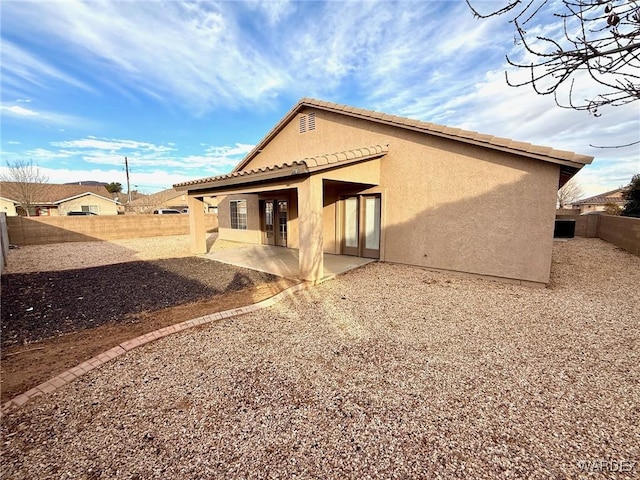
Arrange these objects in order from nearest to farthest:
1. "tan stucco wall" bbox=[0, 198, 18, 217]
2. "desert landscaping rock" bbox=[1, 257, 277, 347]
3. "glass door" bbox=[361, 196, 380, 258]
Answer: "desert landscaping rock" bbox=[1, 257, 277, 347]
"glass door" bbox=[361, 196, 380, 258]
"tan stucco wall" bbox=[0, 198, 18, 217]

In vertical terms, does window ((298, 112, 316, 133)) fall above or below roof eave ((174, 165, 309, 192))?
above

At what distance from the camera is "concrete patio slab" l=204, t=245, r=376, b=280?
8.61 m

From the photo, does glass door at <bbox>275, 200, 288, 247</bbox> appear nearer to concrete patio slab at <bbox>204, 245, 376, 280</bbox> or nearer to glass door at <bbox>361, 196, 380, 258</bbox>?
concrete patio slab at <bbox>204, 245, 376, 280</bbox>

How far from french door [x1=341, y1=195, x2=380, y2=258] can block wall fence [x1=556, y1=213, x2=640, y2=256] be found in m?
11.2

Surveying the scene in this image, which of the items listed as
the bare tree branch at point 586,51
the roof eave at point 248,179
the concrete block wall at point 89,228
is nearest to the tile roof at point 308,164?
the roof eave at point 248,179

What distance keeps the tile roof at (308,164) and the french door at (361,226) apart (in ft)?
5.46

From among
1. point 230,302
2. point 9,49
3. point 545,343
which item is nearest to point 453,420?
point 545,343

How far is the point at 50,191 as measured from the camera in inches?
1417

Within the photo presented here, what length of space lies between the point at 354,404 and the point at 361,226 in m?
7.51

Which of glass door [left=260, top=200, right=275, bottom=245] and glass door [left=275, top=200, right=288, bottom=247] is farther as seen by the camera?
glass door [left=260, top=200, right=275, bottom=245]

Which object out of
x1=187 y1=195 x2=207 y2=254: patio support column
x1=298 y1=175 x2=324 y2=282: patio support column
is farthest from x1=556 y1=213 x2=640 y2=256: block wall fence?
x1=187 y1=195 x2=207 y2=254: patio support column

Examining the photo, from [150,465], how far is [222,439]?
54 cm

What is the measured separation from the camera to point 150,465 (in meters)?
2.11

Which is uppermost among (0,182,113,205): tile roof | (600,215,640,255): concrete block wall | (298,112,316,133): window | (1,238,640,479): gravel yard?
(298,112,316,133): window
